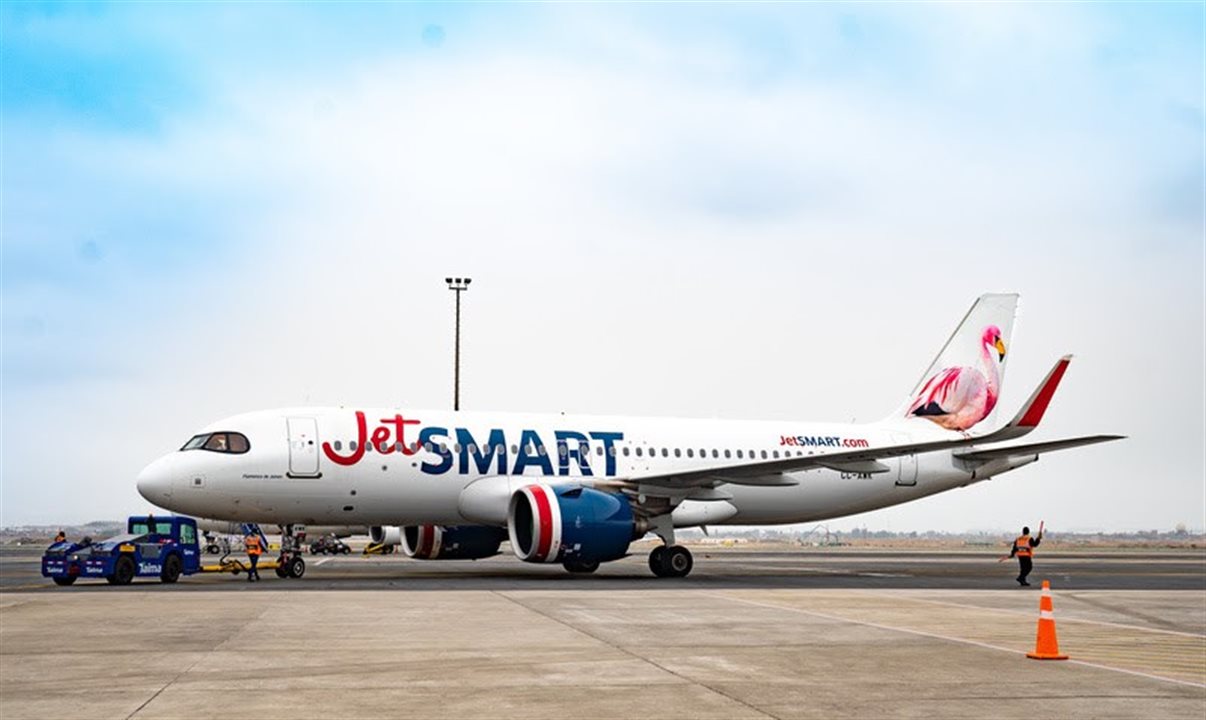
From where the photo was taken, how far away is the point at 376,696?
34.6ft

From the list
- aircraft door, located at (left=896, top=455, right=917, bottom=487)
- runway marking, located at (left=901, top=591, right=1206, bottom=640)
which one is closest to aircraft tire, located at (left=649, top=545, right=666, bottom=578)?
aircraft door, located at (left=896, top=455, right=917, bottom=487)

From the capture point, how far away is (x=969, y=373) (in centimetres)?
4147

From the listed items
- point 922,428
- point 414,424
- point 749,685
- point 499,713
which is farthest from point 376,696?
point 922,428

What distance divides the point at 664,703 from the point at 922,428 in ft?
105

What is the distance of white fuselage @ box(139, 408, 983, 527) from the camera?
29.6 metres

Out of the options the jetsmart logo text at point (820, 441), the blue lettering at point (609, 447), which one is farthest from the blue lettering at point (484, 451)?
the jetsmart logo text at point (820, 441)

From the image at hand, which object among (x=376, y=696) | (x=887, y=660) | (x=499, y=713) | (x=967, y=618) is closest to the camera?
(x=499, y=713)

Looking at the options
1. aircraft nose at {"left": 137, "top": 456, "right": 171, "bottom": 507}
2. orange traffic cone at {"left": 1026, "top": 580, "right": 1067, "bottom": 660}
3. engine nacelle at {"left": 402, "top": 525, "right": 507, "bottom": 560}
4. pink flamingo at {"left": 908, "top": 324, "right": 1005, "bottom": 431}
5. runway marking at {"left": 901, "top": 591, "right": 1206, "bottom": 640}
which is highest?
pink flamingo at {"left": 908, "top": 324, "right": 1005, "bottom": 431}

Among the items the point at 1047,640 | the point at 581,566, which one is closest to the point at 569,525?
the point at 581,566

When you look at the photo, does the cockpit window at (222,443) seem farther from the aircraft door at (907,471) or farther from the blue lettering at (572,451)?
the aircraft door at (907,471)

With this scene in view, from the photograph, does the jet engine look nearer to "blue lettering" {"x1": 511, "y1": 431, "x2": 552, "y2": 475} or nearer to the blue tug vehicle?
"blue lettering" {"x1": 511, "y1": 431, "x2": 552, "y2": 475}

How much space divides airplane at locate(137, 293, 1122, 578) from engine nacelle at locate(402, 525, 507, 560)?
4 cm

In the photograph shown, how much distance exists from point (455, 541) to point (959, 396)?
16.5m

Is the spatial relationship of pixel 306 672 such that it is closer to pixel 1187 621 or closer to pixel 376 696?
pixel 376 696
